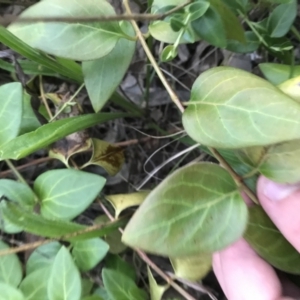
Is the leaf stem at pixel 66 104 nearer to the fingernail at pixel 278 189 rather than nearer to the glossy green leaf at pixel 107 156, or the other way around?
the glossy green leaf at pixel 107 156

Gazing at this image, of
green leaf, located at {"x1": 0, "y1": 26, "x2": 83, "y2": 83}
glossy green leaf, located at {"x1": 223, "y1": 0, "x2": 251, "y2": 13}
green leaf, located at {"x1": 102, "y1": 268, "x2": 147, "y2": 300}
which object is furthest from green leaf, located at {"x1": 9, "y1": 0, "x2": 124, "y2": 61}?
green leaf, located at {"x1": 102, "y1": 268, "x2": 147, "y2": 300}

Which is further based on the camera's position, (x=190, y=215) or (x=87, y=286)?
(x=87, y=286)

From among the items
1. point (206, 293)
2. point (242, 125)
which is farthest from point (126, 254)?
point (242, 125)

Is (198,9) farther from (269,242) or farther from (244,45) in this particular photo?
Result: (269,242)

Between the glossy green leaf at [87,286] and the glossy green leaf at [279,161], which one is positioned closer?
the glossy green leaf at [279,161]

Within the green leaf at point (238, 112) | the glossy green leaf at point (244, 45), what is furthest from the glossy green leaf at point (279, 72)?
the green leaf at point (238, 112)

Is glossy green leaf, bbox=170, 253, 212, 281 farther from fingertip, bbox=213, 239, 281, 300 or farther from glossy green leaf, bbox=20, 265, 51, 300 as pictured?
glossy green leaf, bbox=20, 265, 51, 300

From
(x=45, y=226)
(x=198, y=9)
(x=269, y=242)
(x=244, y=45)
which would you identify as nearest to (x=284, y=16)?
(x=244, y=45)
